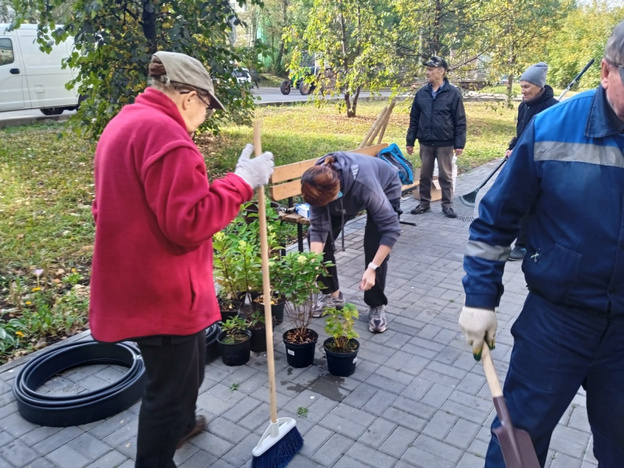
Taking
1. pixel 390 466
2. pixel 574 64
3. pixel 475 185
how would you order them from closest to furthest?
1. pixel 390 466
2. pixel 475 185
3. pixel 574 64

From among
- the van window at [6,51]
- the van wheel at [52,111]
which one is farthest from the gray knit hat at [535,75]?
the van wheel at [52,111]

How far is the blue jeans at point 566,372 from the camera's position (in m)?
1.82

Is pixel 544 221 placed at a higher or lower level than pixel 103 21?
lower

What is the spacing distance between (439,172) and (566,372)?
5.59 m

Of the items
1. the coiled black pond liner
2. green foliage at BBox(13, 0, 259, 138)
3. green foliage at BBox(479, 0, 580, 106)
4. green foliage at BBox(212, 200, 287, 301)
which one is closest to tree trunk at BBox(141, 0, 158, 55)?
green foliage at BBox(13, 0, 259, 138)

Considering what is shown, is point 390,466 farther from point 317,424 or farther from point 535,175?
point 535,175

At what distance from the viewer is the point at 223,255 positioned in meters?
3.90

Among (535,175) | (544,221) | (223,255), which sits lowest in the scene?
(223,255)

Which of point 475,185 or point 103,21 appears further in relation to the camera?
point 475,185

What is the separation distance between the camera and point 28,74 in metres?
12.6

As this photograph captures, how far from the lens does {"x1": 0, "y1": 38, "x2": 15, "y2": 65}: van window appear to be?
12242mm

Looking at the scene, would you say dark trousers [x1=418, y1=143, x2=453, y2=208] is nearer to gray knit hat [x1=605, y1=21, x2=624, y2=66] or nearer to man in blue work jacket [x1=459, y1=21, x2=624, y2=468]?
man in blue work jacket [x1=459, y1=21, x2=624, y2=468]

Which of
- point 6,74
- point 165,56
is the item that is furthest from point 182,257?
point 6,74

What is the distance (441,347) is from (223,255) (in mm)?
1792
